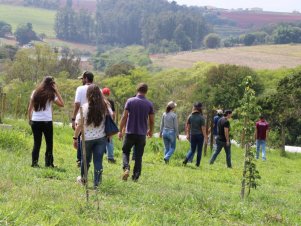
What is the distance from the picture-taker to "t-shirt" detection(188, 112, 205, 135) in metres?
13.6

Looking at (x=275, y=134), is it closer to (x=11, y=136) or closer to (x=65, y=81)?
(x=11, y=136)

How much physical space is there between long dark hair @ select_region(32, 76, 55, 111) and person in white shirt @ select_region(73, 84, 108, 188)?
131 centimetres

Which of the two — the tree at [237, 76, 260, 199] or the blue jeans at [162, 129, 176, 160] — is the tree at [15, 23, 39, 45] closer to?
the blue jeans at [162, 129, 176, 160]

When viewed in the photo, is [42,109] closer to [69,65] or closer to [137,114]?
[137,114]

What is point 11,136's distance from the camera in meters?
11.9

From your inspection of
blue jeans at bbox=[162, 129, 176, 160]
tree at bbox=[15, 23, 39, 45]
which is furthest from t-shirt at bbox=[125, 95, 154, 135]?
tree at bbox=[15, 23, 39, 45]

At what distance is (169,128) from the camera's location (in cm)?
1388

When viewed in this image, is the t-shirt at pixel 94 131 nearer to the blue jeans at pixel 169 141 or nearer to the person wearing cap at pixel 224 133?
the blue jeans at pixel 169 141

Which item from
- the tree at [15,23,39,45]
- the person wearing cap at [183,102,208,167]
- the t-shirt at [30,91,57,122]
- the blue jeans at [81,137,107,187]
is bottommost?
the tree at [15,23,39,45]

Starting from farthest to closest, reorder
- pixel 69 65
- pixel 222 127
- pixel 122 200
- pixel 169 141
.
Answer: pixel 69 65 → pixel 222 127 → pixel 169 141 → pixel 122 200

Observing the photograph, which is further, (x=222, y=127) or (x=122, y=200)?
(x=222, y=127)

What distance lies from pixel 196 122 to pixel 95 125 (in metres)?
6.09

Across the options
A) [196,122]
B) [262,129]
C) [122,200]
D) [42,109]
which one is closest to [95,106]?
[122,200]

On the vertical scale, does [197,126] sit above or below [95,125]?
below
